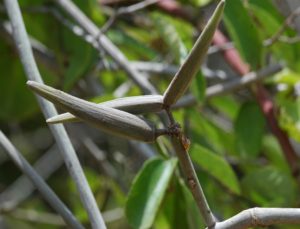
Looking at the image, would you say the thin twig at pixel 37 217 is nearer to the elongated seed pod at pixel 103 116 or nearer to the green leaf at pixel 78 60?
the green leaf at pixel 78 60

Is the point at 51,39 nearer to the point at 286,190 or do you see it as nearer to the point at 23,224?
the point at 286,190

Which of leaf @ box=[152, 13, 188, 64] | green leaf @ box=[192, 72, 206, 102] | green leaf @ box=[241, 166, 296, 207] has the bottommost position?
green leaf @ box=[241, 166, 296, 207]

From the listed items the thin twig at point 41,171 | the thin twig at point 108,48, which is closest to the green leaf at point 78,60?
the thin twig at point 108,48

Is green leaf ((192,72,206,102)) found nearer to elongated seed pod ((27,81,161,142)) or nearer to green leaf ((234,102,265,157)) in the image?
green leaf ((234,102,265,157))

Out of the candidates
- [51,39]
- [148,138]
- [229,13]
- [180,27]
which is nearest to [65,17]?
[51,39]

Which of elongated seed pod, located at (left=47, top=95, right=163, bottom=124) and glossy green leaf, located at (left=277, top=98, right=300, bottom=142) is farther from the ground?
elongated seed pod, located at (left=47, top=95, right=163, bottom=124)

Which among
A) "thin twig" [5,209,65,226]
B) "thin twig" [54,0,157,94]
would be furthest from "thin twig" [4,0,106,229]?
"thin twig" [5,209,65,226]

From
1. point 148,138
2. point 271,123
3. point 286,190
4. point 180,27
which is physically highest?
point 180,27
